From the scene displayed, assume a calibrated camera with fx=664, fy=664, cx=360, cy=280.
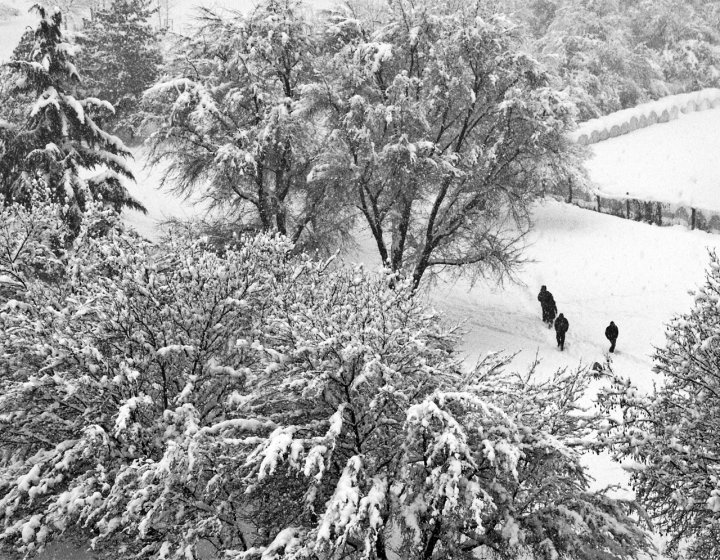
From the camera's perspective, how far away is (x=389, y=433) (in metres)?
8.77

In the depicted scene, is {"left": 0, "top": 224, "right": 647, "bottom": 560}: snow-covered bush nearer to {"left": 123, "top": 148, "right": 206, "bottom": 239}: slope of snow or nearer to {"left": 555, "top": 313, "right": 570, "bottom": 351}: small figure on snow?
{"left": 555, "top": 313, "right": 570, "bottom": 351}: small figure on snow

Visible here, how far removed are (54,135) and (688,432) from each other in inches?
726

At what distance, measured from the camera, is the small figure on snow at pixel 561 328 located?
1888 cm

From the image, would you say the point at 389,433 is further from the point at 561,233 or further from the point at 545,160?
the point at 561,233

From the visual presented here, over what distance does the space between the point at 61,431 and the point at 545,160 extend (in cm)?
1420

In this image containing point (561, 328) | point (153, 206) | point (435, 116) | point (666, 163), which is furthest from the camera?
point (666, 163)

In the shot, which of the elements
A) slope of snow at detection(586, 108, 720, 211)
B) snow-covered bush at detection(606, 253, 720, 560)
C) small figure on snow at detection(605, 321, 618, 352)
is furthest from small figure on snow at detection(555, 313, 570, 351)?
slope of snow at detection(586, 108, 720, 211)

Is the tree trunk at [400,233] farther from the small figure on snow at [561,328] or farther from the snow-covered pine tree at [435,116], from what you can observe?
the small figure on snow at [561,328]

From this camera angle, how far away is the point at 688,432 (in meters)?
9.63

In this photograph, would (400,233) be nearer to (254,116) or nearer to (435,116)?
(435,116)

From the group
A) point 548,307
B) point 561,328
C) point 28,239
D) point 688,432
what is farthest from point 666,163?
point 28,239

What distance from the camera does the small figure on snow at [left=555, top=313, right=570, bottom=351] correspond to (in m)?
18.9

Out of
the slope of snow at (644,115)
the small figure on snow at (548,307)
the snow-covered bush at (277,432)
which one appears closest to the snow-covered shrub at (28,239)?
the snow-covered bush at (277,432)

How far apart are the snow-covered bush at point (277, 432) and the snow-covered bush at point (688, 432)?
0.88 meters
